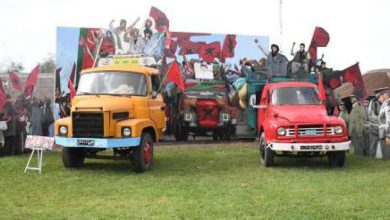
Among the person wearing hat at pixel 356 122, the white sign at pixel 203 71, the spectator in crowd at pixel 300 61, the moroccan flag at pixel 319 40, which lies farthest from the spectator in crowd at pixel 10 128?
the moroccan flag at pixel 319 40

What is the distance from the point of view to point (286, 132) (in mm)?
13555

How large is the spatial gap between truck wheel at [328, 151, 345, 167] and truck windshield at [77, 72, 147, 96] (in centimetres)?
477

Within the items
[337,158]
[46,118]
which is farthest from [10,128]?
[337,158]

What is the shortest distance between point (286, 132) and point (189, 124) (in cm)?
907

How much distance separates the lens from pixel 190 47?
81.4ft

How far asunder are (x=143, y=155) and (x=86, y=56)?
37.8ft

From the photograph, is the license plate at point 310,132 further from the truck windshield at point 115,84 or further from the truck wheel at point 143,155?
the truck windshield at point 115,84

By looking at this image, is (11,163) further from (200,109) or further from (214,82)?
(214,82)

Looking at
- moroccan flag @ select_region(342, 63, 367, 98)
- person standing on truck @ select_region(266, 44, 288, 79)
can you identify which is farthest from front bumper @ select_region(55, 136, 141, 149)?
moroccan flag @ select_region(342, 63, 367, 98)

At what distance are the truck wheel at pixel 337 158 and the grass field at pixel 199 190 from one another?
218 millimetres

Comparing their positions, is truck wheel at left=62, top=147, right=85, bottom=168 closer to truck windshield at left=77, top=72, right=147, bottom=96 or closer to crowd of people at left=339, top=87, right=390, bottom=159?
truck windshield at left=77, top=72, right=147, bottom=96

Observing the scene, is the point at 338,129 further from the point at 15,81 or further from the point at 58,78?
the point at 58,78

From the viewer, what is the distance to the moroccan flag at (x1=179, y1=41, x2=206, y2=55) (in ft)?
81.1

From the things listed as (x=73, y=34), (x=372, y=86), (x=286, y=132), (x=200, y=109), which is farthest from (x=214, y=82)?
(x=372, y=86)
